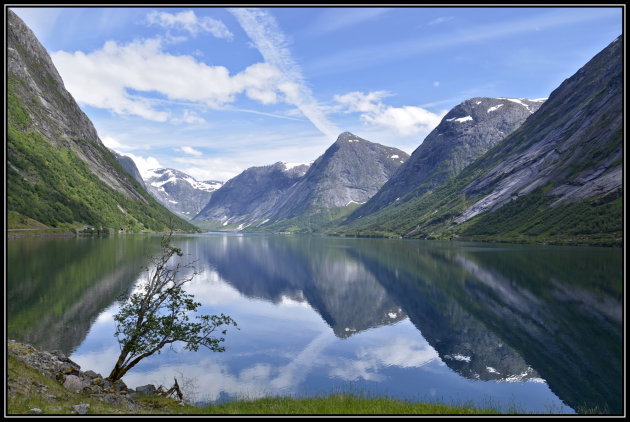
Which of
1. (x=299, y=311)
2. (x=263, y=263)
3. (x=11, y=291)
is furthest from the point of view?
(x=263, y=263)

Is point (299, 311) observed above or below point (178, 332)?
below

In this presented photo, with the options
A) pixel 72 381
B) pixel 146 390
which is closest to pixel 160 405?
pixel 146 390

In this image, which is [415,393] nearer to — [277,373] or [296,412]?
[277,373]

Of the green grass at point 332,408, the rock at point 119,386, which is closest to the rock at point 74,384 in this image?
the rock at point 119,386

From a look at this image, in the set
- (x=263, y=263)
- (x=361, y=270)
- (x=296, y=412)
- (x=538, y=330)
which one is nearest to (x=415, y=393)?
(x=296, y=412)

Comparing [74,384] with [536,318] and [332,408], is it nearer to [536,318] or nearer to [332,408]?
[332,408]

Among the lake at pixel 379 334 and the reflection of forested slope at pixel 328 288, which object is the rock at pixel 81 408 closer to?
the lake at pixel 379 334

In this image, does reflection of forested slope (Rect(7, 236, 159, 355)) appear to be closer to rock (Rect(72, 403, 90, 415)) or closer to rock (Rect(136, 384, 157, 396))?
rock (Rect(136, 384, 157, 396))

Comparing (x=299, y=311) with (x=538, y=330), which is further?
(x=299, y=311)
